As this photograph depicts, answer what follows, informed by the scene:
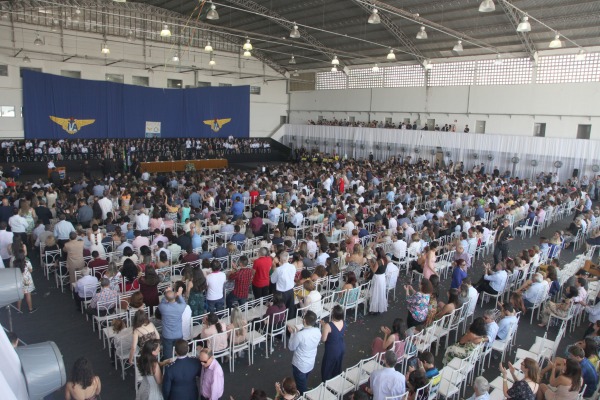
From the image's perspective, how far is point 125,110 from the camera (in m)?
27.1

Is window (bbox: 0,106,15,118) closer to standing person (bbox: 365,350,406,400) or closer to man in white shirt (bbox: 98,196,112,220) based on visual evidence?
man in white shirt (bbox: 98,196,112,220)

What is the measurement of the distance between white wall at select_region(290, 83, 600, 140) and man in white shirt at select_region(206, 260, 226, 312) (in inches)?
900

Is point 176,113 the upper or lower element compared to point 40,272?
upper

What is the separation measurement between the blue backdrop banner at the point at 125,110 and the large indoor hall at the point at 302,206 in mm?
114

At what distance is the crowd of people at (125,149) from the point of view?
23.4 meters

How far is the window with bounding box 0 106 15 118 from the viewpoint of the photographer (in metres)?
23.4

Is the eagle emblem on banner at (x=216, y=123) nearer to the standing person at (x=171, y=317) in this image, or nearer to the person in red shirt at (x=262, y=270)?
the person in red shirt at (x=262, y=270)

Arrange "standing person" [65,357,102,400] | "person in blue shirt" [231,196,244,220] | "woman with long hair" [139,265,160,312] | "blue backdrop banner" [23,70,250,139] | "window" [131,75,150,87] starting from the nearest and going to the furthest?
"standing person" [65,357,102,400] → "woman with long hair" [139,265,160,312] → "person in blue shirt" [231,196,244,220] → "blue backdrop banner" [23,70,250,139] → "window" [131,75,150,87]

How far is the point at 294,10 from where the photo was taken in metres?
24.9

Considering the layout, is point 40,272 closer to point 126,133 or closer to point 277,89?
→ point 126,133

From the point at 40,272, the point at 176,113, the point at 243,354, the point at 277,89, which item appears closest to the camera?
the point at 243,354

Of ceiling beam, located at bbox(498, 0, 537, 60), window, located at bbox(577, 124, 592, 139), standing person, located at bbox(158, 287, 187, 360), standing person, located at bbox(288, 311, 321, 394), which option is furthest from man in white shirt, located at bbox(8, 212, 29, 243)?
window, located at bbox(577, 124, 592, 139)

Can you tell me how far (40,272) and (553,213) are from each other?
15.8 metres

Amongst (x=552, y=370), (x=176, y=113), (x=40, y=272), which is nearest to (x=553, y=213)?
(x=552, y=370)
